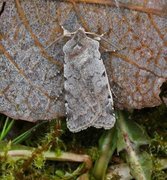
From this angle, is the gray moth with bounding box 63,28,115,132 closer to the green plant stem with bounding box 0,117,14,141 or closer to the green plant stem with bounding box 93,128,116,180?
the green plant stem with bounding box 93,128,116,180

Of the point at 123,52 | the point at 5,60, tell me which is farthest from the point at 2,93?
the point at 123,52

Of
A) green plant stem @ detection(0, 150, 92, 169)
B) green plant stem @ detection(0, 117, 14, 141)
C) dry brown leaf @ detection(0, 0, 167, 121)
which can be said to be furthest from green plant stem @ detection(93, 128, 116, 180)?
green plant stem @ detection(0, 117, 14, 141)

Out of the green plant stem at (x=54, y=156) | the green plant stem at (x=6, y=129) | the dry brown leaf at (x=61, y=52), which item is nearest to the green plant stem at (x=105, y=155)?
the green plant stem at (x=54, y=156)

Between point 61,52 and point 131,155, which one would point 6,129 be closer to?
point 61,52

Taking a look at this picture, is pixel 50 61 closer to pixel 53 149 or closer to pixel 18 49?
pixel 18 49

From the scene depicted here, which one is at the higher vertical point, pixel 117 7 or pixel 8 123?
pixel 117 7
